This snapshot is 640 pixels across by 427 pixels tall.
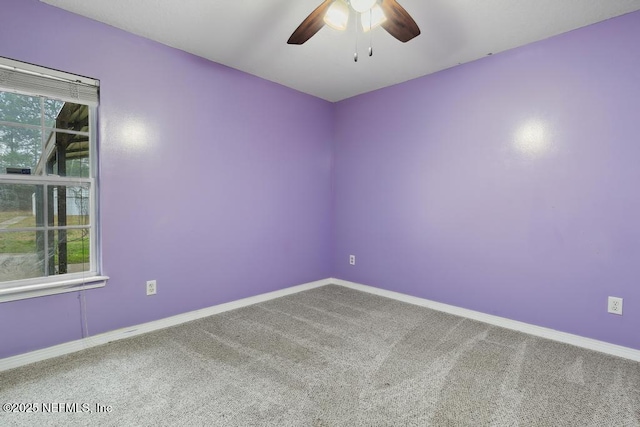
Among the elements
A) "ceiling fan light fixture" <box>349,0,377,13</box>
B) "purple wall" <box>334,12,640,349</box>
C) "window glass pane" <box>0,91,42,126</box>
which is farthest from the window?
"purple wall" <box>334,12,640,349</box>

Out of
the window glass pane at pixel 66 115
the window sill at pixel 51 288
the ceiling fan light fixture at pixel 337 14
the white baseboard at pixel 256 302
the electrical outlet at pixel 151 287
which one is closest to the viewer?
the ceiling fan light fixture at pixel 337 14

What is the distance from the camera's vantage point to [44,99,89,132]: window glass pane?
7.08 feet

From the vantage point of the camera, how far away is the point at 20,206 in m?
2.06

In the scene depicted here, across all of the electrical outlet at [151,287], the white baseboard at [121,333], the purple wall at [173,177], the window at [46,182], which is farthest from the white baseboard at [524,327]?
the window at [46,182]

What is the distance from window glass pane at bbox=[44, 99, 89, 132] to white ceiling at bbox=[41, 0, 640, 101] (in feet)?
2.10

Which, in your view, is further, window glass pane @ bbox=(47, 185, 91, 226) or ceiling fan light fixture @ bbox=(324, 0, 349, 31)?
window glass pane @ bbox=(47, 185, 91, 226)

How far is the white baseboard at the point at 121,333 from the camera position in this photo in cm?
198

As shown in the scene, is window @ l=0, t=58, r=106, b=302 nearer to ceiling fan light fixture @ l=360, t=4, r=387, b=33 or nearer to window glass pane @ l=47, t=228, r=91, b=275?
window glass pane @ l=47, t=228, r=91, b=275

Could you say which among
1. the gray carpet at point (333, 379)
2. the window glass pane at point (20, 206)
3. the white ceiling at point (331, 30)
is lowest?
the gray carpet at point (333, 379)

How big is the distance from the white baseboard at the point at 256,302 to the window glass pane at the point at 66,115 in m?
1.56

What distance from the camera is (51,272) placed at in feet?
7.22

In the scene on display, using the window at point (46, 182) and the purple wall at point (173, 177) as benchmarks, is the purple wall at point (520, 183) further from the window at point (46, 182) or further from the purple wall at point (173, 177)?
the window at point (46, 182)

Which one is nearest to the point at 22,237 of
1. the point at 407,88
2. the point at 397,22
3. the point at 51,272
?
the point at 51,272

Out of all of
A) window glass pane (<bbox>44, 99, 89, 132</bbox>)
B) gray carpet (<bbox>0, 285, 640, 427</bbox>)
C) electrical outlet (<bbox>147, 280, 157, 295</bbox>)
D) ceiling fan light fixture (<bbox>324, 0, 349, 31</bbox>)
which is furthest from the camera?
electrical outlet (<bbox>147, 280, 157, 295</bbox>)
